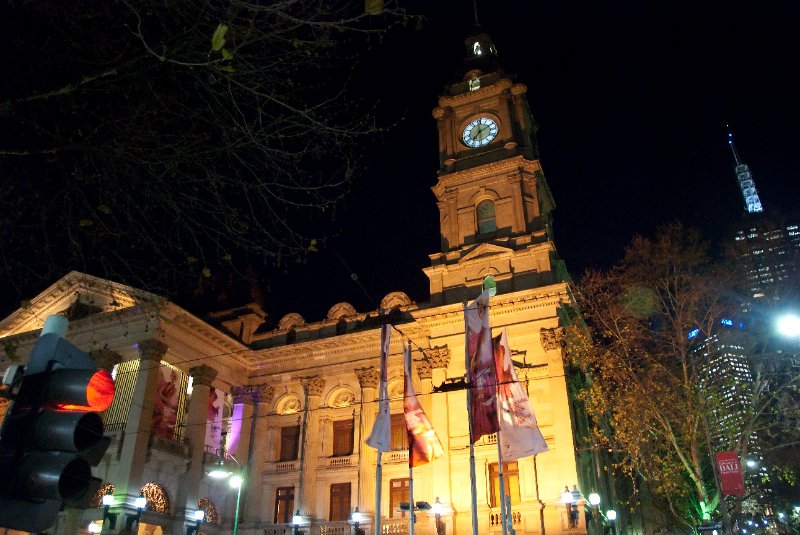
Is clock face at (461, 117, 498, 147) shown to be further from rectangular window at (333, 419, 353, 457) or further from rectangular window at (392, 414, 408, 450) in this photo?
rectangular window at (333, 419, 353, 457)

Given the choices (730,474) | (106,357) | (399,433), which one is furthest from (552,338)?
(106,357)

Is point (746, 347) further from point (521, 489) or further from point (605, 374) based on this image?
point (521, 489)

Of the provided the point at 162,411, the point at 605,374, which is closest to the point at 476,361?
the point at 605,374

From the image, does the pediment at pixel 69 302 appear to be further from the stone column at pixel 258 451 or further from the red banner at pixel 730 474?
the red banner at pixel 730 474

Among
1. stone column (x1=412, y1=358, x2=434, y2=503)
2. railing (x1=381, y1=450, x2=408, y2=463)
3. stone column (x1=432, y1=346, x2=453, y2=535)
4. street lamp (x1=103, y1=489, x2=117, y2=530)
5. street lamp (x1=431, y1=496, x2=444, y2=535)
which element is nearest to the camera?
street lamp (x1=103, y1=489, x2=117, y2=530)

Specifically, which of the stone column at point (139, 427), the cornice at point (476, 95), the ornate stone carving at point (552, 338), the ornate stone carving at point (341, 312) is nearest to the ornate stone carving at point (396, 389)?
the ornate stone carving at point (341, 312)

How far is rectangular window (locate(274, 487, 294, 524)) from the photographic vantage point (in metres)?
32.9

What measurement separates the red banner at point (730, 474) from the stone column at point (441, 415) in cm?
1251

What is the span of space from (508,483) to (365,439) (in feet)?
24.5

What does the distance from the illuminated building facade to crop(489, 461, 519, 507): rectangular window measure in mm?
88

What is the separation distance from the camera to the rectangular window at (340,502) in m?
31.9

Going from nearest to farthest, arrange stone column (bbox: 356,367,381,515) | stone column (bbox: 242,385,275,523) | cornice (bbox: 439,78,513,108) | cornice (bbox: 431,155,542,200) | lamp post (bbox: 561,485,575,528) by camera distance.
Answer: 1. lamp post (bbox: 561,485,575,528)
2. stone column (bbox: 356,367,381,515)
3. stone column (bbox: 242,385,275,523)
4. cornice (bbox: 431,155,542,200)
5. cornice (bbox: 439,78,513,108)

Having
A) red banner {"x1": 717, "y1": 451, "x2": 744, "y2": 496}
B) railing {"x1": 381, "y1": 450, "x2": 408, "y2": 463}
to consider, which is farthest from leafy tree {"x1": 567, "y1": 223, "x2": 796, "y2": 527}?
railing {"x1": 381, "y1": 450, "x2": 408, "y2": 463}

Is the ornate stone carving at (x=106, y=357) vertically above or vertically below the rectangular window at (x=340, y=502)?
above
